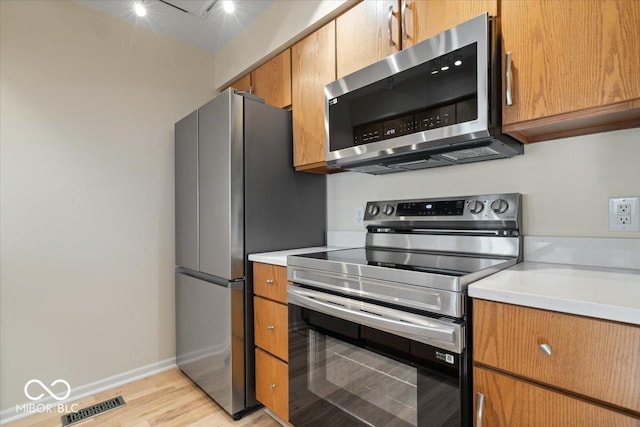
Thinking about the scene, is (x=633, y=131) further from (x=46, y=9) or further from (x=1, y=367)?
(x=1, y=367)

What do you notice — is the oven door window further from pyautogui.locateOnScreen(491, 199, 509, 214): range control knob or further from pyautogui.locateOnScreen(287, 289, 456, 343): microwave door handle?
pyautogui.locateOnScreen(491, 199, 509, 214): range control knob

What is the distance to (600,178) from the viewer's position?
3.93ft

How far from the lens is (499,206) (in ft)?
4.50

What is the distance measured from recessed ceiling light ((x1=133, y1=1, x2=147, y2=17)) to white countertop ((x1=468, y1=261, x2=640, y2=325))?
96.8 inches

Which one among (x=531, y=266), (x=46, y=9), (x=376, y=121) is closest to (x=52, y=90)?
(x=46, y=9)

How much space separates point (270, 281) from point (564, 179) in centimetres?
134

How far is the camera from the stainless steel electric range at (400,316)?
954 mm

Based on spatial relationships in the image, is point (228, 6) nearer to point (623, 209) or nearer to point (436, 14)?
point (436, 14)

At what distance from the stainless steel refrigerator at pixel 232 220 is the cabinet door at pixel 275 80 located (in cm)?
15

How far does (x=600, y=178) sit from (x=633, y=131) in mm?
179

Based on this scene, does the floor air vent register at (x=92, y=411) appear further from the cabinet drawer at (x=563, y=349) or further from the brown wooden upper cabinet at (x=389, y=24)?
the brown wooden upper cabinet at (x=389, y=24)

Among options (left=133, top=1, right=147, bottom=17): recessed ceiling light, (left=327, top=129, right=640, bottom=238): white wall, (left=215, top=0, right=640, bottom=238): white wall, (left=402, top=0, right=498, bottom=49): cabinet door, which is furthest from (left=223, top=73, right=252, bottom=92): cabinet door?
(left=327, top=129, right=640, bottom=238): white wall

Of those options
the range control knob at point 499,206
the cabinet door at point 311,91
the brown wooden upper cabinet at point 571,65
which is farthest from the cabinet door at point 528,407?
the cabinet door at point 311,91

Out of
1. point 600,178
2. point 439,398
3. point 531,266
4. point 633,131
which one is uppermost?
point 633,131
